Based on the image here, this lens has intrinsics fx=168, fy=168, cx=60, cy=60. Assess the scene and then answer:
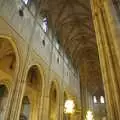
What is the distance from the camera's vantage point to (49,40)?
601 inches

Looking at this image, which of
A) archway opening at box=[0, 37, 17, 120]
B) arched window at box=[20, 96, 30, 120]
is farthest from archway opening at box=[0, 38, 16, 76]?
arched window at box=[20, 96, 30, 120]

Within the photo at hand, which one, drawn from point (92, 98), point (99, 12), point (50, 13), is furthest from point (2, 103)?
point (92, 98)

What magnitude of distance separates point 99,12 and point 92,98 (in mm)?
27998

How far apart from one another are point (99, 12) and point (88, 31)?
14.8m

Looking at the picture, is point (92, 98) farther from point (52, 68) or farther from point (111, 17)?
point (111, 17)

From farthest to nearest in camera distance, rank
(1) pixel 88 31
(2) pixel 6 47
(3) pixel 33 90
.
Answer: (1) pixel 88 31 → (3) pixel 33 90 → (2) pixel 6 47

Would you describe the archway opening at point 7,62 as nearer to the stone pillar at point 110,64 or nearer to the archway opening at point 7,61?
the archway opening at point 7,61

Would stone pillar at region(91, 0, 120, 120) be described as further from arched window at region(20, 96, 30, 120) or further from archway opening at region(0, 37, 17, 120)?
arched window at region(20, 96, 30, 120)

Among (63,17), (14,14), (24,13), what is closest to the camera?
(14,14)

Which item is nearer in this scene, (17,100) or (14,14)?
(17,100)

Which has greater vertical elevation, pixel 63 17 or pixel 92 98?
pixel 63 17

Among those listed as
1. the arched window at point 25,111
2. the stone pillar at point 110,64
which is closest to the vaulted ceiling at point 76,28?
the arched window at point 25,111

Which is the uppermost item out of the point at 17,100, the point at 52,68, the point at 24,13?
the point at 24,13

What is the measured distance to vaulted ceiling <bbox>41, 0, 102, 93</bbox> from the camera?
17344mm
